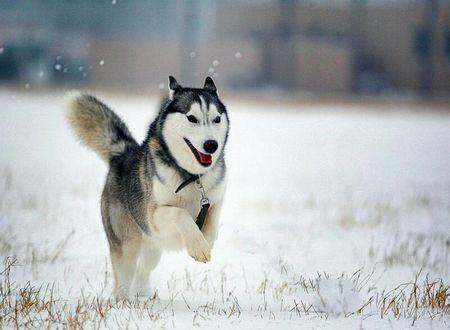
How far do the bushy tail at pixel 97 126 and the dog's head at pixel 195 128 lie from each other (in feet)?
2.43

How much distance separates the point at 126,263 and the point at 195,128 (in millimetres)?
1147

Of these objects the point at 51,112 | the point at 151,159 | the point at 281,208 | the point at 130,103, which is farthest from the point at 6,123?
the point at 151,159

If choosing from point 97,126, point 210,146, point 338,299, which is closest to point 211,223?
point 210,146

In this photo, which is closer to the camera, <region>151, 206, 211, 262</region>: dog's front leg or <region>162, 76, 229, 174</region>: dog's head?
<region>151, 206, 211, 262</region>: dog's front leg

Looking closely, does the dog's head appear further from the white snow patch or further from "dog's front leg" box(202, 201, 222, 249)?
the white snow patch

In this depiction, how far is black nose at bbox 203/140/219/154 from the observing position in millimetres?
4312

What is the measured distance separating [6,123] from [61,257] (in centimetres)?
1158

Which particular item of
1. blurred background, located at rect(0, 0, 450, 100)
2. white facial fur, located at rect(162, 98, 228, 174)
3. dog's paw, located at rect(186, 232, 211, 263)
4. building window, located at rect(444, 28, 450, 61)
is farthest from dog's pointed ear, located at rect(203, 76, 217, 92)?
building window, located at rect(444, 28, 450, 61)

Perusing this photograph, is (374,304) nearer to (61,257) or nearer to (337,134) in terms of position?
(61,257)

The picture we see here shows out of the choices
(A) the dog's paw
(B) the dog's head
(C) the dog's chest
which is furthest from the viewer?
(C) the dog's chest

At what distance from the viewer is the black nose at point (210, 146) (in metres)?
4.31

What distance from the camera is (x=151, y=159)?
15.5 ft

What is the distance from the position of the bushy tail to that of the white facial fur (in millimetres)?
757

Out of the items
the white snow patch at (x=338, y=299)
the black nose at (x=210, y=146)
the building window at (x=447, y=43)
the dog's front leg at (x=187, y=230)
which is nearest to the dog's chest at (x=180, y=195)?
the dog's front leg at (x=187, y=230)
